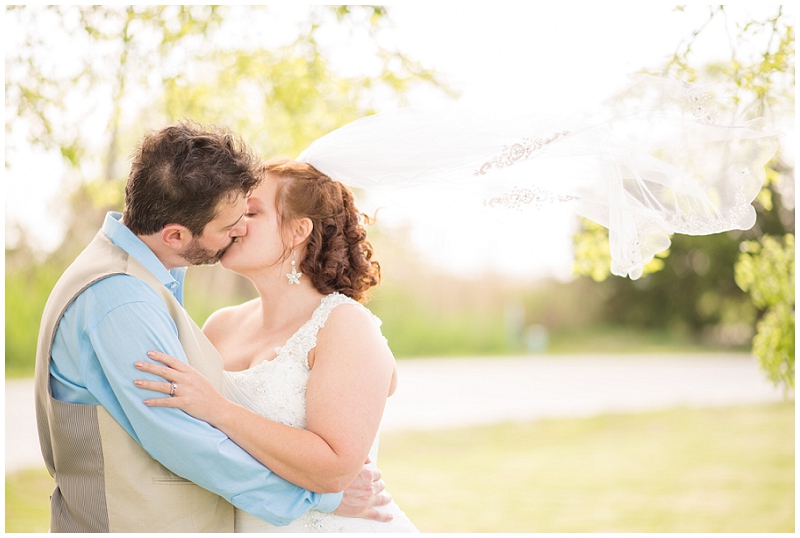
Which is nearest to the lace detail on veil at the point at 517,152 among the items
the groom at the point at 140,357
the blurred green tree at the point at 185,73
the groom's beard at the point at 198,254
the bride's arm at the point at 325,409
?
the bride's arm at the point at 325,409

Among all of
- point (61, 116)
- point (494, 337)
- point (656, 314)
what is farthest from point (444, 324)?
point (61, 116)

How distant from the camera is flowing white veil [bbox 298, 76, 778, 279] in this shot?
2479 mm

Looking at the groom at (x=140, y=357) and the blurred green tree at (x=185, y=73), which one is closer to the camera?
the groom at (x=140, y=357)

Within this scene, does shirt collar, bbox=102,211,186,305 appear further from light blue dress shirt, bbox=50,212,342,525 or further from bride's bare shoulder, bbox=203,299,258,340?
bride's bare shoulder, bbox=203,299,258,340

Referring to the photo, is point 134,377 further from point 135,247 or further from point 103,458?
point 135,247

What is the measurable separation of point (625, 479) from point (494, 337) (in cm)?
654

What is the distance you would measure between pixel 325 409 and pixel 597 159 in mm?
1205

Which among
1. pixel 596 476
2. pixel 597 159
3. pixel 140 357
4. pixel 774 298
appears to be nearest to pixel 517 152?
pixel 597 159

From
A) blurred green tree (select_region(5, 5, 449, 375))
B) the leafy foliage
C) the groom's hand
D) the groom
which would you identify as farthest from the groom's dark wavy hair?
the leafy foliage

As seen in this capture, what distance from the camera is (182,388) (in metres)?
2.01

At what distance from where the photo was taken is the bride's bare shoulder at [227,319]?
9.59ft

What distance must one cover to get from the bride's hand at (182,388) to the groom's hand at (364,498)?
25.3 inches

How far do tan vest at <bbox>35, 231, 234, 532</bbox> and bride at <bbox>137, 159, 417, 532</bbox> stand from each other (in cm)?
19

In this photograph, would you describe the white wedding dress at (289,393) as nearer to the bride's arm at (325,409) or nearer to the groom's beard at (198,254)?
the bride's arm at (325,409)
